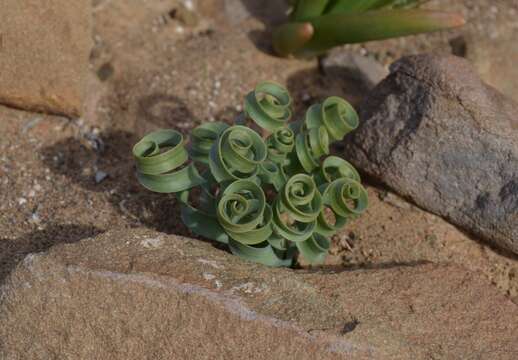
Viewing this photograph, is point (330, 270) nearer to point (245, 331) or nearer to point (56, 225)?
point (245, 331)

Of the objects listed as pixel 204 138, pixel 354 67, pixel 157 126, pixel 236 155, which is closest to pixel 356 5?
pixel 354 67

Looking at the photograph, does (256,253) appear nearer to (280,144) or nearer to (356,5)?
(280,144)

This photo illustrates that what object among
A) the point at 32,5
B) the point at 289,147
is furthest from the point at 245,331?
the point at 32,5

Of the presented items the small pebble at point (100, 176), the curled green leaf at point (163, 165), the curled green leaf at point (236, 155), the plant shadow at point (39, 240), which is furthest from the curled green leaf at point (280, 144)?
the small pebble at point (100, 176)

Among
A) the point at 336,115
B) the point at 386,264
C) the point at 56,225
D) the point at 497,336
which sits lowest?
the point at 56,225

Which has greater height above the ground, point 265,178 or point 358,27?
point 358,27

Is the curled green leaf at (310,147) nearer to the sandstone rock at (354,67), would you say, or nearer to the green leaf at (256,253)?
the green leaf at (256,253)
